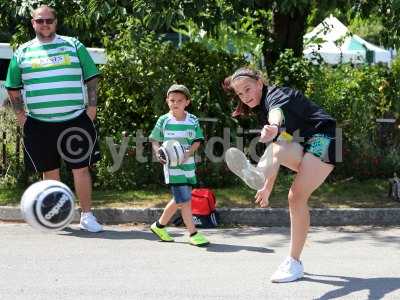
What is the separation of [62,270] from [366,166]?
17.5 ft

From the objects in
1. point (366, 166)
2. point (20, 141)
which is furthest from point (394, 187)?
point (20, 141)

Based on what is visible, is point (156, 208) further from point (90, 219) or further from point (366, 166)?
point (366, 166)

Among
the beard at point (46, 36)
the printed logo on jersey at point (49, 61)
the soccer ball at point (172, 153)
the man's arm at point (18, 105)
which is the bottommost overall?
the soccer ball at point (172, 153)

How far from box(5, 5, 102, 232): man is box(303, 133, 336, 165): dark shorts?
9.51ft

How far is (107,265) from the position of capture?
6.12 meters

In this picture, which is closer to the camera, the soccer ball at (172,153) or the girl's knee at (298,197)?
the girl's knee at (298,197)

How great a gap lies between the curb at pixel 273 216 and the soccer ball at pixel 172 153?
58.0 inches

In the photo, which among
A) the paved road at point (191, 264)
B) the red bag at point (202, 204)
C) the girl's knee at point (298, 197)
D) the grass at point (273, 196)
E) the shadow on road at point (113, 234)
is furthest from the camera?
the grass at point (273, 196)

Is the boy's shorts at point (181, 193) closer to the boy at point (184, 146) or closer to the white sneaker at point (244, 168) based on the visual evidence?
the boy at point (184, 146)

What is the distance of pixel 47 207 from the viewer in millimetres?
5180

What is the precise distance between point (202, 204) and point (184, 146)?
1.02 metres

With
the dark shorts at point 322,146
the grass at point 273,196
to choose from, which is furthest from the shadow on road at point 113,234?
the dark shorts at point 322,146

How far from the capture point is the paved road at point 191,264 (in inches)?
209

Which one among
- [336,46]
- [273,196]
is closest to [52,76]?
[273,196]
